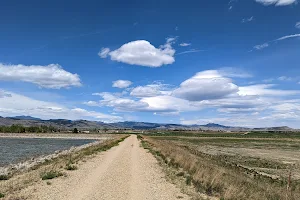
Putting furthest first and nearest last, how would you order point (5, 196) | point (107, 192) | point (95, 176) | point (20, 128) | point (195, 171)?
1. point (20, 128)
2. point (195, 171)
3. point (95, 176)
4. point (107, 192)
5. point (5, 196)

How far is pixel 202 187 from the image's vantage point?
56.1 ft

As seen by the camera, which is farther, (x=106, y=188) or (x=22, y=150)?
(x=22, y=150)

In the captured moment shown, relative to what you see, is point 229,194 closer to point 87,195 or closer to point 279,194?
point 279,194

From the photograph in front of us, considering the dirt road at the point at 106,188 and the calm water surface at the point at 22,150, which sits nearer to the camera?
the dirt road at the point at 106,188

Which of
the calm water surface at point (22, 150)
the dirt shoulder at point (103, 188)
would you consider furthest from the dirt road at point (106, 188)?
the calm water surface at point (22, 150)

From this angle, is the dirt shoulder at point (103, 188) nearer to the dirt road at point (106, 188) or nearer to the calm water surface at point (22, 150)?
the dirt road at point (106, 188)

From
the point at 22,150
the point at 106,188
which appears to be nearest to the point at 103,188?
the point at 106,188

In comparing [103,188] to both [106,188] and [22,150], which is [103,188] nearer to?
[106,188]

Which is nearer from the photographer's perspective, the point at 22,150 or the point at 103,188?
the point at 103,188

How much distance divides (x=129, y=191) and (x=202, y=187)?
3716mm

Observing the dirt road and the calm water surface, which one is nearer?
the dirt road

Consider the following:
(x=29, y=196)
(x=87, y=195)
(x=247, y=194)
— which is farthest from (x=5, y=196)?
(x=247, y=194)

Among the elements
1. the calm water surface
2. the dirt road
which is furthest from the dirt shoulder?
the calm water surface

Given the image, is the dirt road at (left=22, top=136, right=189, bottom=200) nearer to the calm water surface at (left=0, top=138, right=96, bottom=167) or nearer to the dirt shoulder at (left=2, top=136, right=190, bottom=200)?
the dirt shoulder at (left=2, top=136, right=190, bottom=200)
